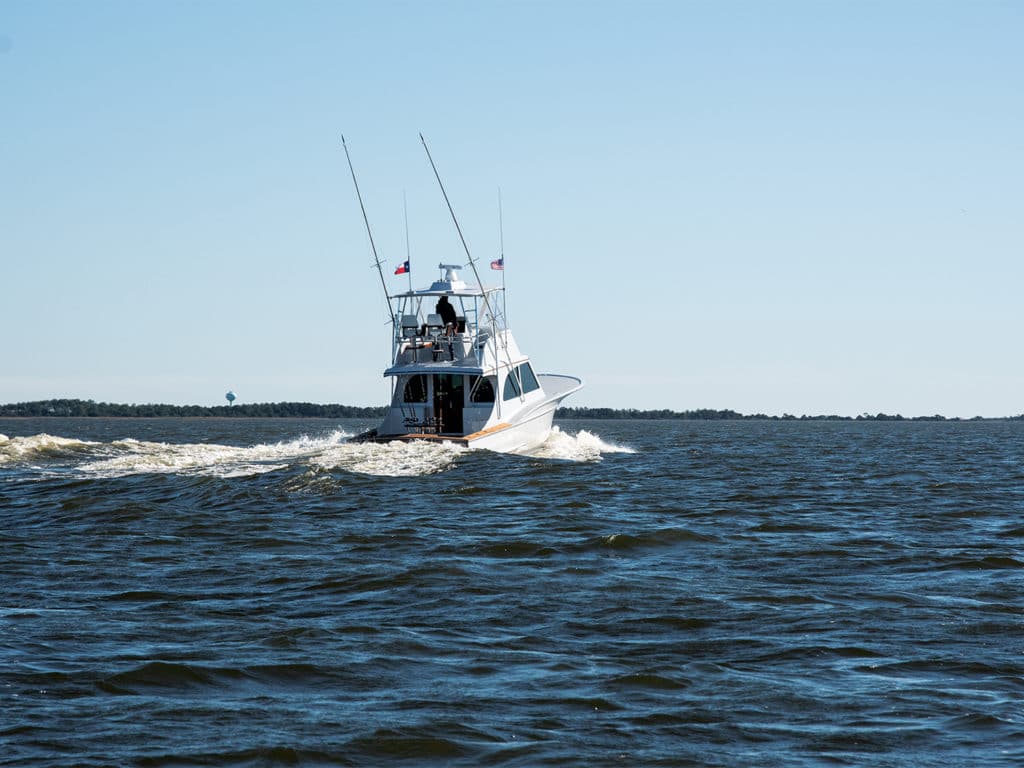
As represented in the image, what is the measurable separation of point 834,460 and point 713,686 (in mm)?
35456

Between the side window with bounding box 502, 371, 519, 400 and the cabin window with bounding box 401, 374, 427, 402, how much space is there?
7.81 feet

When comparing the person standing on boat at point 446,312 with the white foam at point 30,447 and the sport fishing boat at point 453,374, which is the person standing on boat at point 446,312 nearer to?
the sport fishing boat at point 453,374

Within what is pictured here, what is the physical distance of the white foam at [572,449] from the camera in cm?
3806

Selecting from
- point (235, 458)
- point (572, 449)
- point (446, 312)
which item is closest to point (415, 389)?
point (446, 312)

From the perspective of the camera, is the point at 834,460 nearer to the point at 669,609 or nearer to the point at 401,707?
the point at 669,609

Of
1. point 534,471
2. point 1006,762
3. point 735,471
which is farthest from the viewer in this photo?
point 735,471

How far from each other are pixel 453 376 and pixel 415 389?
47.1 inches

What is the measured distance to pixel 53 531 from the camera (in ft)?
63.0

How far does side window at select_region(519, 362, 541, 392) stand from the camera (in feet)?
129

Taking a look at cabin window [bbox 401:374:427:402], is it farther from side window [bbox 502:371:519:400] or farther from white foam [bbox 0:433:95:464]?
white foam [bbox 0:433:95:464]

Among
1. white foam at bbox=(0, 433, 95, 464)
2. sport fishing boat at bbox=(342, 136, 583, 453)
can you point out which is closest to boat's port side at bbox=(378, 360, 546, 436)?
sport fishing boat at bbox=(342, 136, 583, 453)

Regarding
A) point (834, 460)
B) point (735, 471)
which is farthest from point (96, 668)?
point (834, 460)

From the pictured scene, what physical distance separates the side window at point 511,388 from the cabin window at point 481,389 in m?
0.67

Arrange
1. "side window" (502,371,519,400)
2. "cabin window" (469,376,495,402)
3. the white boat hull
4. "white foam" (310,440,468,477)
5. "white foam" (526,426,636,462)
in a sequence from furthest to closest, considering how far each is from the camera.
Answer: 1. "white foam" (526,426,636,462)
2. "side window" (502,371,519,400)
3. "cabin window" (469,376,495,402)
4. the white boat hull
5. "white foam" (310,440,468,477)
